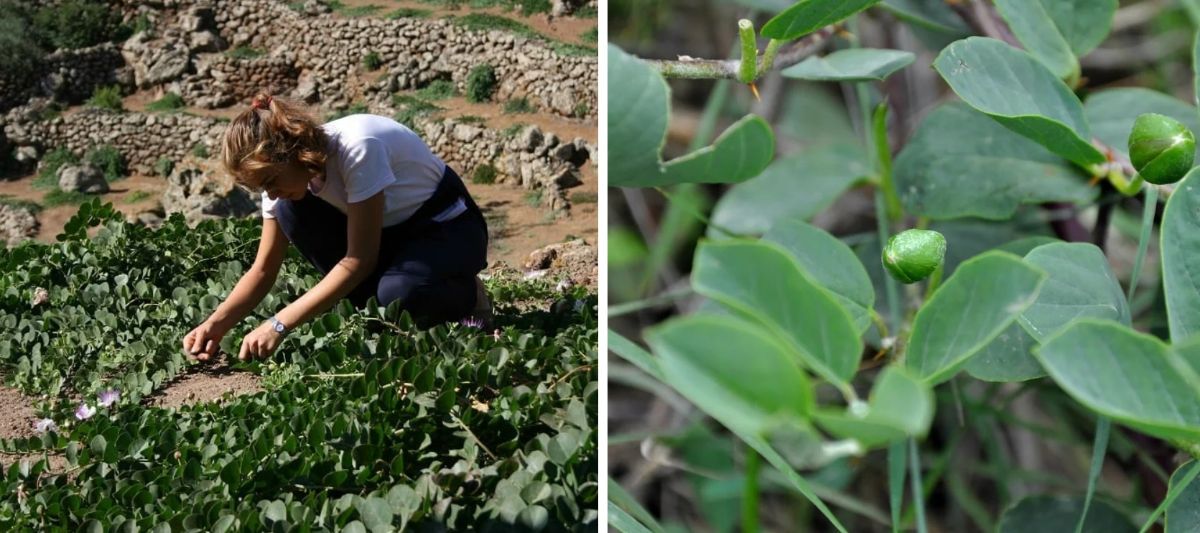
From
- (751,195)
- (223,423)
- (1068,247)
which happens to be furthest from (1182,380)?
(223,423)

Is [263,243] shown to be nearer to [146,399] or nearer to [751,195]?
[146,399]

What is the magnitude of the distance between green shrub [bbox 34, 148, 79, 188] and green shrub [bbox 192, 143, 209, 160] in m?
0.24

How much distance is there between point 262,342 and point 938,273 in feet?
3.05

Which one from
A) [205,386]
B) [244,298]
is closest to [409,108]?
[244,298]

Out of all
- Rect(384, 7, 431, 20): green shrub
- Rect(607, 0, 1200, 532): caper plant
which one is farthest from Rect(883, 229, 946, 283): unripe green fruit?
Rect(384, 7, 431, 20): green shrub

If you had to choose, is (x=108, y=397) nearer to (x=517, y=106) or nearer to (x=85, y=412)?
(x=85, y=412)

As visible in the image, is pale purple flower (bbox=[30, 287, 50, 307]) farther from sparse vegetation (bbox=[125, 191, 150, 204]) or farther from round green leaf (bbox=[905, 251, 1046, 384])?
round green leaf (bbox=[905, 251, 1046, 384])

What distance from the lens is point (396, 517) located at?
759 millimetres

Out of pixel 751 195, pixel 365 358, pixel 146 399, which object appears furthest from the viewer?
pixel 146 399

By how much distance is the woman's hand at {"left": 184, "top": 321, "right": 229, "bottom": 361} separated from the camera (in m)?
1.20

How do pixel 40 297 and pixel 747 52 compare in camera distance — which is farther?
pixel 40 297

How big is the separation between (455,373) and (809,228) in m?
0.69

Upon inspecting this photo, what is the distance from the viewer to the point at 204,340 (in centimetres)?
120

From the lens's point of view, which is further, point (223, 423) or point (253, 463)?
point (223, 423)
